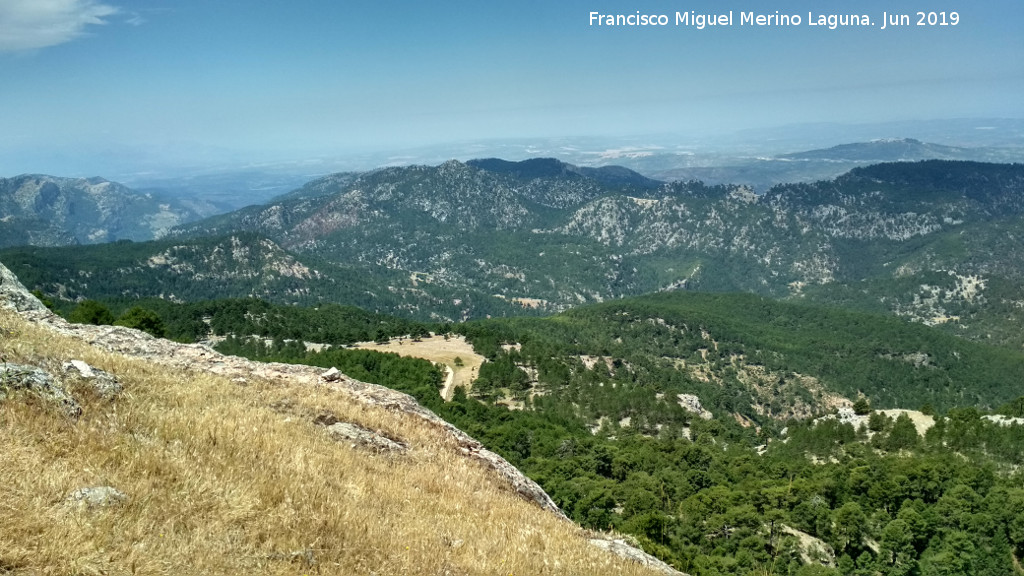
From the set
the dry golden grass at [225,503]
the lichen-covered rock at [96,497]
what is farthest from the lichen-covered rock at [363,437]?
the lichen-covered rock at [96,497]

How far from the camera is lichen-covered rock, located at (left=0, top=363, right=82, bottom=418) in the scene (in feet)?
29.6

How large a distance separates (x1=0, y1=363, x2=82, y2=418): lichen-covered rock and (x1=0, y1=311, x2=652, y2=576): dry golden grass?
25 cm

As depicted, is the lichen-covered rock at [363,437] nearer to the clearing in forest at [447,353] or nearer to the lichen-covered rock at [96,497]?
the lichen-covered rock at [96,497]

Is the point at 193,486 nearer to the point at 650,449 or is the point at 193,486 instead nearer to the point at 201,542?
the point at 201,542

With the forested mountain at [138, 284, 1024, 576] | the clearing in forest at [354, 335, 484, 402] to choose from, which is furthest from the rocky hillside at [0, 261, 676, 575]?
the clearing in forest at [354, 335, 484, 402]

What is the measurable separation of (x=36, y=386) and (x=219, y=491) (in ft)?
14.4

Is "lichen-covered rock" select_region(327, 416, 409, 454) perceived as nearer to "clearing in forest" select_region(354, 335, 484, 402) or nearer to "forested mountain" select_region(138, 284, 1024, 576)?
"forested mountain" select_region(138, 284, 1024, 576)

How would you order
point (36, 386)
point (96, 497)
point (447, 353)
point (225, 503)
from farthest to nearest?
point (447, 353) < point (36, 386) < point (225, 503) < point (96, 497)

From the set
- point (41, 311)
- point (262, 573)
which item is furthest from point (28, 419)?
point (41, 311)

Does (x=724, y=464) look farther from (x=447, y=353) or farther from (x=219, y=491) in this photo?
(x=219, y=491)

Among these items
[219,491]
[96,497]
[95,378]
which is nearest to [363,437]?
[95,378]

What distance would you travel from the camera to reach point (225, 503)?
25.4ft

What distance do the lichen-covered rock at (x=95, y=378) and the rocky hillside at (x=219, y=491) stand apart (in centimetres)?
5

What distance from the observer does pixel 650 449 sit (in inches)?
2756
